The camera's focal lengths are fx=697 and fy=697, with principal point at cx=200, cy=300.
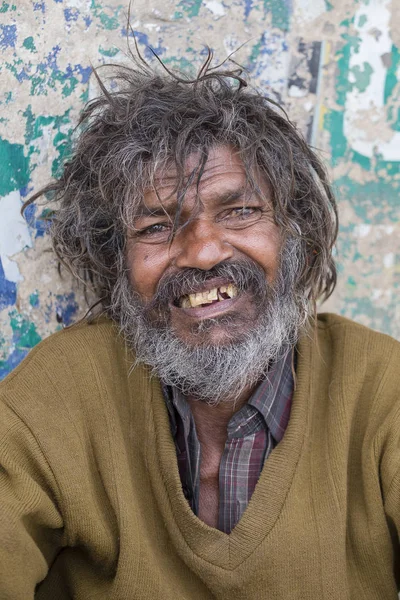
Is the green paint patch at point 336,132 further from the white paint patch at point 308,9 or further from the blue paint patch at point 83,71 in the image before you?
the blue paint patch at point 83,71

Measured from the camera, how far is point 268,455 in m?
2.04

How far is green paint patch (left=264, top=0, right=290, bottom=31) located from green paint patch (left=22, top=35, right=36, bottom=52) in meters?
0.89

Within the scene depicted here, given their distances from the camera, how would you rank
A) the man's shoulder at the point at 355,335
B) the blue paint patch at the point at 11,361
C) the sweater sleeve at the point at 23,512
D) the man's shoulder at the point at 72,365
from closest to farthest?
the sweater sleeve at the point at 23,512, the man's shoulder at the point at 72,365, the man's shoulder at the point at 355,335, the blue paint patch at the point at 11,361

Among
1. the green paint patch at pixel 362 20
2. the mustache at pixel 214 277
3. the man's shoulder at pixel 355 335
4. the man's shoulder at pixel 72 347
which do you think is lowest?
the man's shoulder at pixel 355 335

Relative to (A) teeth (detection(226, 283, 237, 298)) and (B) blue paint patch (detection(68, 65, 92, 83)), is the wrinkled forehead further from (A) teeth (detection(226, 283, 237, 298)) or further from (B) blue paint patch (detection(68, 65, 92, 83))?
(B) blue paint patch (detection(68, 65, 92, 83))

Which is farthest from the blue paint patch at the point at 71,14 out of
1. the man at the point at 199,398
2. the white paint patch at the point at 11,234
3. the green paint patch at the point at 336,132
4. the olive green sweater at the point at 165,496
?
the olive green sweater at the point at 165,496

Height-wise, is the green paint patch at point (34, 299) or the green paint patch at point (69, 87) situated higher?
the green paint patch at point (69, 87)

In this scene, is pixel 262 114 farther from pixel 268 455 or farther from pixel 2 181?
pixel 268 455

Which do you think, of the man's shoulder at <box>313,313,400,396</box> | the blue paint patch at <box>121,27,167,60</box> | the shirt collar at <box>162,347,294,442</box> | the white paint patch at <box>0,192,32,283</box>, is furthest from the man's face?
the blue paint patch at <box>121,27,167,60</box>

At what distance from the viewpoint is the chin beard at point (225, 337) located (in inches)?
Result: 80.7

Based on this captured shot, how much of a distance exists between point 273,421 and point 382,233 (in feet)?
3.49

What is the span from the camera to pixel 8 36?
2.25 meters

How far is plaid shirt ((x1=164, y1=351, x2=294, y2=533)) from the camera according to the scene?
2.01 m

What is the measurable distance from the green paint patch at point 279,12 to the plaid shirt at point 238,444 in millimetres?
1371
